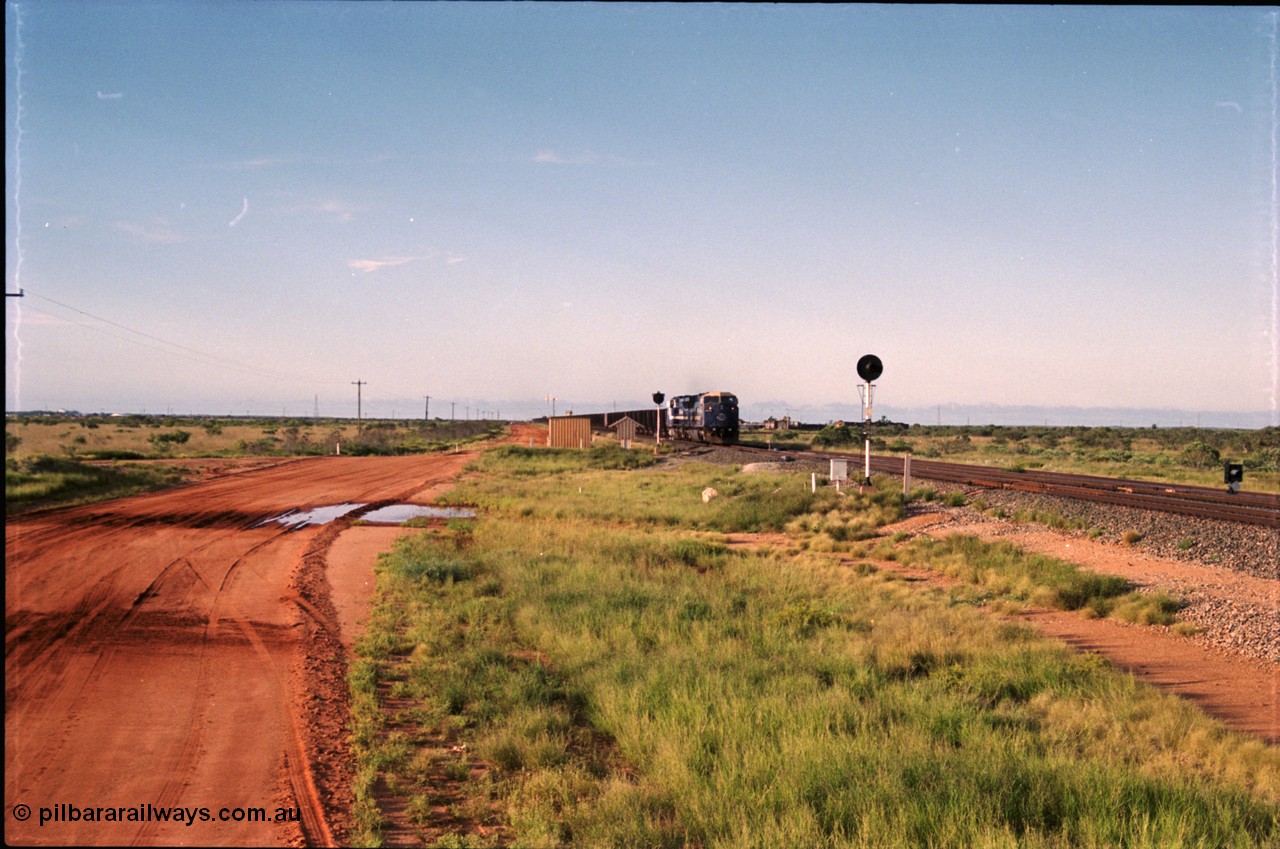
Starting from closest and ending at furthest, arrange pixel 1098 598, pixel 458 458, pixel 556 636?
pixel 556 636
pixel 1098 598
pixel 458 458

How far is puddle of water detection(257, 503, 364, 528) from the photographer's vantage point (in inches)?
880

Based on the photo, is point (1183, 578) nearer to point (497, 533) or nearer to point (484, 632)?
point (484, 632)

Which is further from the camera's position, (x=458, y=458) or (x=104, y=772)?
(x=458, y=458)

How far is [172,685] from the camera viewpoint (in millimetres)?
8461

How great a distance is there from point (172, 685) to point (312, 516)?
16.5 m

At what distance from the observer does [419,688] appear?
8.72 m

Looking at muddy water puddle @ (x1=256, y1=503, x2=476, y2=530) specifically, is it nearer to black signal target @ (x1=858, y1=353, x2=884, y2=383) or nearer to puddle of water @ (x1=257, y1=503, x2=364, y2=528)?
puddle of water @ (x1=257, y1=503, x2=364, y2=528)

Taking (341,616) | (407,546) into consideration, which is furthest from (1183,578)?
(407,546)

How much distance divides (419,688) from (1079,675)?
784 centimetres

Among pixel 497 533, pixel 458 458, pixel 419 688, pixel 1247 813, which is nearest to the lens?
pixel 1247 813

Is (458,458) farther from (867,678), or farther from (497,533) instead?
(867,678)

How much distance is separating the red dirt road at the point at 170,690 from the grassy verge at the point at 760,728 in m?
0.58

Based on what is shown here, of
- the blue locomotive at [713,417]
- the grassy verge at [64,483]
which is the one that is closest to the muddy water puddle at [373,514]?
the grassy verge at [64,483]

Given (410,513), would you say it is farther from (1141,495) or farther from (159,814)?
(1141,495)
